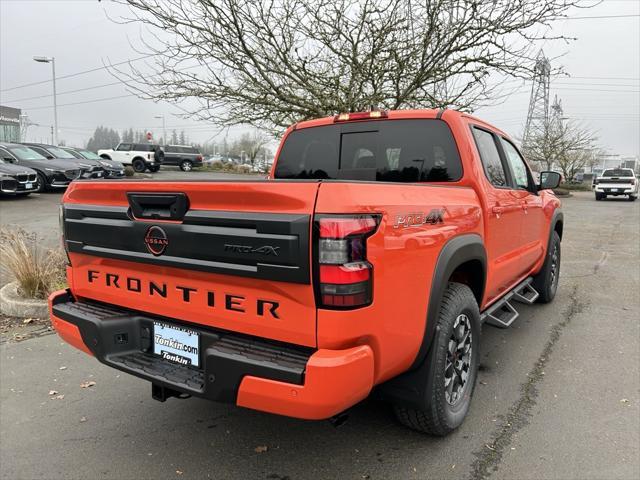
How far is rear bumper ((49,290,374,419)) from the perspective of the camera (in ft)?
6.27

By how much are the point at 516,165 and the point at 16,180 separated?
14.7m

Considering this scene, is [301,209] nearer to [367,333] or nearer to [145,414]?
[367,333]

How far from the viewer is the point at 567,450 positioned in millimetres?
2705

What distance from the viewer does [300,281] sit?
6.37ft

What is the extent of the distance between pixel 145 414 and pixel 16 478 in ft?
2.67

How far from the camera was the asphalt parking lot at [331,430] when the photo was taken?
8.46 ft

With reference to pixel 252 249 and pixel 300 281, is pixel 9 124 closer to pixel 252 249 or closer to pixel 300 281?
pixel 252 249

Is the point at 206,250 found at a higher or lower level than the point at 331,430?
higher

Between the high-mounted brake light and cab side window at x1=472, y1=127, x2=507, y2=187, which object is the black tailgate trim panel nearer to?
the high-mounted brake light

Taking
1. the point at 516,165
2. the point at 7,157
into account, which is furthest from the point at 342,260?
the point at 7,157

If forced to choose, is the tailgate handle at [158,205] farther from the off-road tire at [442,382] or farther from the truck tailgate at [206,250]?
the off-road tire at [442,382]

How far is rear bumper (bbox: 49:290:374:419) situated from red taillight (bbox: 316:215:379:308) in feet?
0.77

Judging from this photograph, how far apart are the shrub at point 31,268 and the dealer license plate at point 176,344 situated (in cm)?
345

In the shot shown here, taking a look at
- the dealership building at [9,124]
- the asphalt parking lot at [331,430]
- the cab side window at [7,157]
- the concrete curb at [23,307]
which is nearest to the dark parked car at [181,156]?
the cab side window at [7,157]
